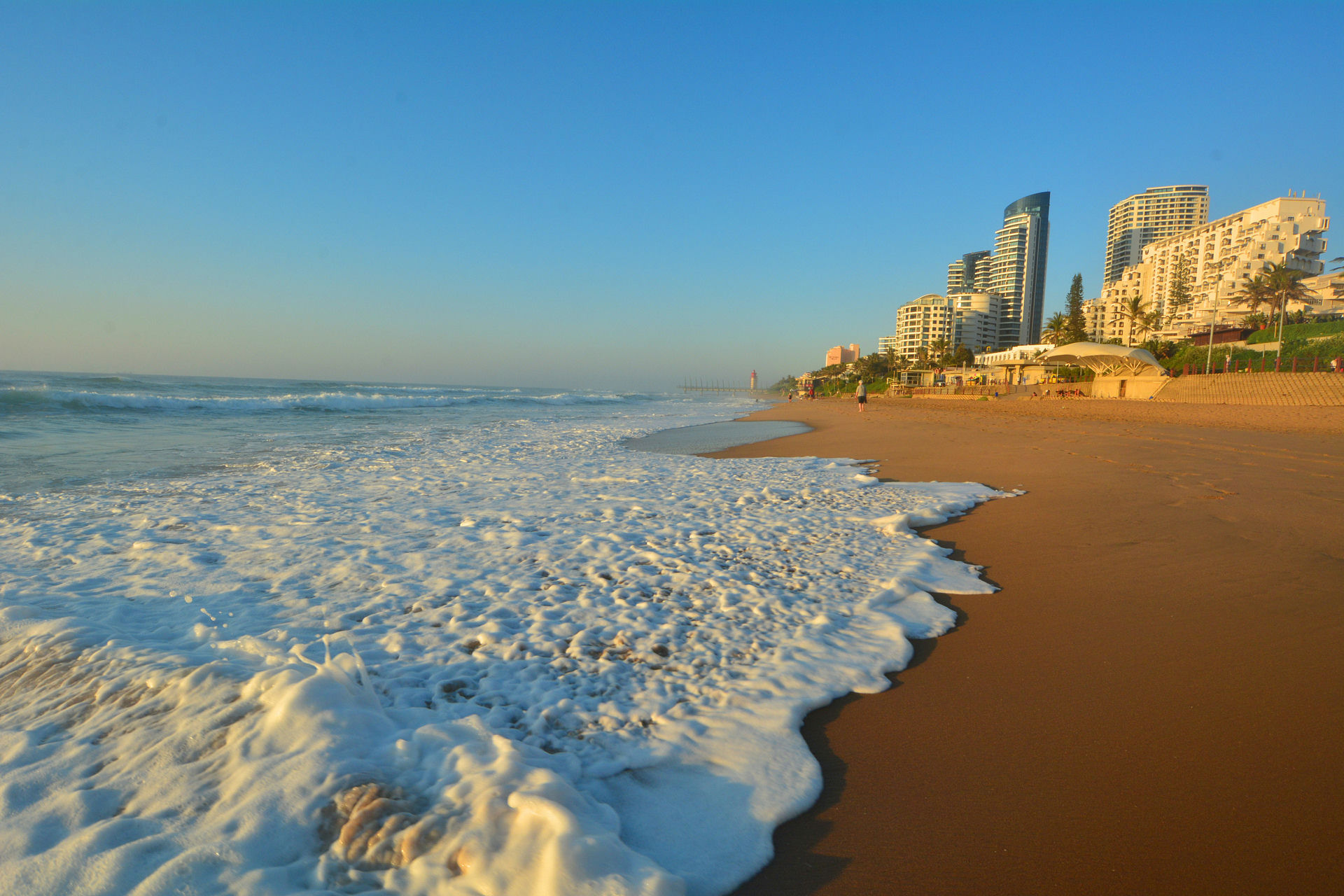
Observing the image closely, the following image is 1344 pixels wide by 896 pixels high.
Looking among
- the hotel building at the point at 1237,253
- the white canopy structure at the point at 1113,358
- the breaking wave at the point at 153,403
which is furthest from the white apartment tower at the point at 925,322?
the breaking wave at the point at 153,403

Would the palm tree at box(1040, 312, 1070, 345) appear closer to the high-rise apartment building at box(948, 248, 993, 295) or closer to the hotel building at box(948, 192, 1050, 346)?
the hotel building at box(948, 192, 1050, 346)

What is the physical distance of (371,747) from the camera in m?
1.97

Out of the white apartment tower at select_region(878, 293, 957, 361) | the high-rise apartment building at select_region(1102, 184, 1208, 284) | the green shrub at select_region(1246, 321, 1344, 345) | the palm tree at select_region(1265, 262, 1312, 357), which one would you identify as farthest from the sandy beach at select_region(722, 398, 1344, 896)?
the high-rise apartment building at select_region(1102, 184, 1208, 284)

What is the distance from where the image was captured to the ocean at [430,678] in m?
1.59

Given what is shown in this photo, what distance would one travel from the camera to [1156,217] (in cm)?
14550

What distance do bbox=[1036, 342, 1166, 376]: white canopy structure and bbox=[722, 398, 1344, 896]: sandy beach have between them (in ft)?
100

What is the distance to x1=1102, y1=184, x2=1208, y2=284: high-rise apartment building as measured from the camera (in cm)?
14262

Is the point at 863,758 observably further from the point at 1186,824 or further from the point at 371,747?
the point at 371,747

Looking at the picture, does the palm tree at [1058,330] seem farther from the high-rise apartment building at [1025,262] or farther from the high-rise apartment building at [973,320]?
the high-rise apartment building at [1025,262]

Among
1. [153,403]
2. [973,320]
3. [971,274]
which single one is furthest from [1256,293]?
[971,274]

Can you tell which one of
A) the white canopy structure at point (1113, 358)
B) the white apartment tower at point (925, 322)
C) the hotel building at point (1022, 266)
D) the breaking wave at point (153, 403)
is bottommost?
the breaking wave at point (153, 403)

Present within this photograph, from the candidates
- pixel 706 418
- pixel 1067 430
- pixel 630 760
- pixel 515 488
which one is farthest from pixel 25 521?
pixel 706 418

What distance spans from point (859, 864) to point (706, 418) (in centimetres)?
2210

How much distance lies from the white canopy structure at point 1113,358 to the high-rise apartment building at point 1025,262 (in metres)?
133
